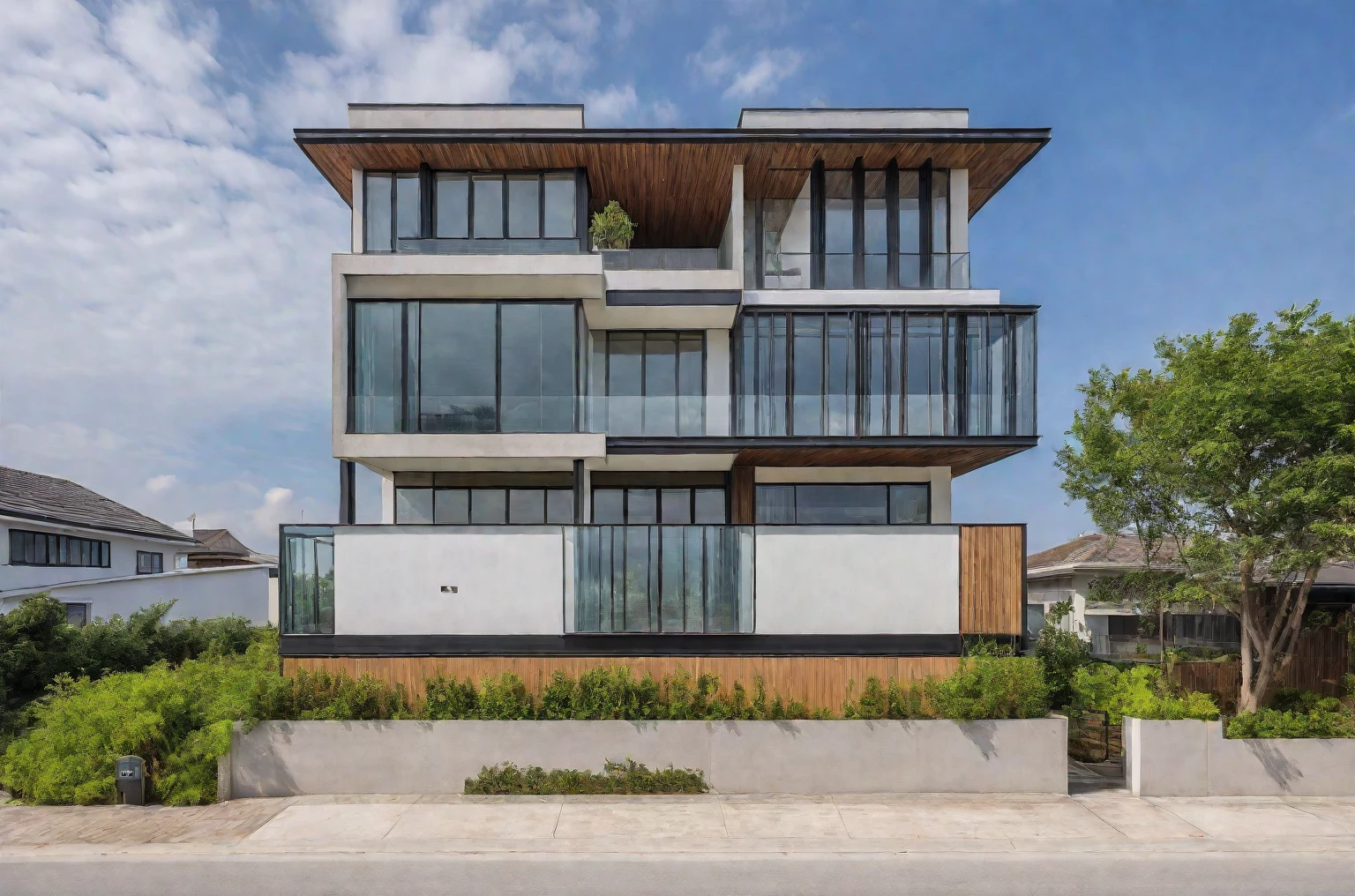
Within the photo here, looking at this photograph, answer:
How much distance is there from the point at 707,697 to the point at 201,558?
37.3 meters

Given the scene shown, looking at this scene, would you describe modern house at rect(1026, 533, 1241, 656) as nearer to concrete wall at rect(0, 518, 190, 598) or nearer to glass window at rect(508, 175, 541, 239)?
glass window at rect(508, 175, 541, 239)

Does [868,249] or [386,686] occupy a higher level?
[868,249]

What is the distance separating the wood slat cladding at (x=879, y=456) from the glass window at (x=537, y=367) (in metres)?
3.81

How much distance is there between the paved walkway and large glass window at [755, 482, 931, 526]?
6.43 meters

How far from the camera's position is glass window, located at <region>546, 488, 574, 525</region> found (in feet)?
55.9

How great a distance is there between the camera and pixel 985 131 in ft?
50.0

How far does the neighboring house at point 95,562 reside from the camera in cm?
2170

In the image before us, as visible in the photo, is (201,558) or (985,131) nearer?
(985,131)

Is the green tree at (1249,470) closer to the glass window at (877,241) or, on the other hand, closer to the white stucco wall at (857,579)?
the white stucco wall at (857,579)

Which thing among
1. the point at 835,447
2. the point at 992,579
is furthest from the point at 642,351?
the point at 992,579

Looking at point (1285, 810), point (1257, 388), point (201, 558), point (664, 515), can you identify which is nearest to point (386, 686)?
point (664, 515)

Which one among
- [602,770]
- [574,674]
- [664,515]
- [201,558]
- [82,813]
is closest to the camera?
[82,813]

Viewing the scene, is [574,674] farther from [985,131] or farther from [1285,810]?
[985,131]

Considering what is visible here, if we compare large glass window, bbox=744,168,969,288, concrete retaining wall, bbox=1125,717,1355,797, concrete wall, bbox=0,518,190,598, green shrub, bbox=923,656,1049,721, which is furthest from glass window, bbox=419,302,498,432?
concrete wall, bbox=0,518,190,598
